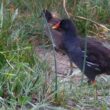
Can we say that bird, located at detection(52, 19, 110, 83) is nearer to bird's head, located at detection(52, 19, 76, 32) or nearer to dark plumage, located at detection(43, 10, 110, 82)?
dark plumage, located at detection(43, 10, 110, 82)

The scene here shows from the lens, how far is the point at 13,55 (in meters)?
5.97

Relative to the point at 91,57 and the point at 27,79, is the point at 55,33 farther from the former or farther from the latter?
the point at 27,79

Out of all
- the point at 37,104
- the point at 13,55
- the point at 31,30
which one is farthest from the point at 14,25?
the point at 37,104

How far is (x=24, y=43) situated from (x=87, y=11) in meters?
2.23

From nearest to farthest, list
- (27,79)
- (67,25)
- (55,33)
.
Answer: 1. (27,79)
2. (67,25)
3. (55,33)

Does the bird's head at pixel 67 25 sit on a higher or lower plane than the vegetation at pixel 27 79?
higher

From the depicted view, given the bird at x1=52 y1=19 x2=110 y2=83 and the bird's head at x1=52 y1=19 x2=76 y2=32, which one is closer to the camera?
the bird at x1=52 y1=19 x2=110 y2=83

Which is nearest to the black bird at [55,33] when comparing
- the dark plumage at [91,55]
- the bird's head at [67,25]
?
the bird's head at [67,25]

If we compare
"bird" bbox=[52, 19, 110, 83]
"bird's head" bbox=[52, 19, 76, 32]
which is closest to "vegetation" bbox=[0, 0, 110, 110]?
"bird" bbox=[52, 19, 110, 83]

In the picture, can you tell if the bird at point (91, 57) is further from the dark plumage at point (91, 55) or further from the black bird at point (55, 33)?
the black bird at point (55, 33)

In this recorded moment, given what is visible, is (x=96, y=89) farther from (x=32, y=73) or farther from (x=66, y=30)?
(x=66, y=30)

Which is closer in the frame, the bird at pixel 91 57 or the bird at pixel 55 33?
the bird at pixel 91 57

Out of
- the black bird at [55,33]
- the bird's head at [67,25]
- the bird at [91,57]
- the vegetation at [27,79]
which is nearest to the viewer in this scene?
the vegetation at [27,79]

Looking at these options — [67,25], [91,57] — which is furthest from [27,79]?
[67,25]
